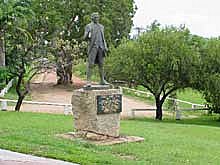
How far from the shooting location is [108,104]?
14203 mm

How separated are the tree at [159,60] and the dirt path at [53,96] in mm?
3257

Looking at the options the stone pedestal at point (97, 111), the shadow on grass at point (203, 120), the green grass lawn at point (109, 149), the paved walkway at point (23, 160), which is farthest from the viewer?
the shadow on grass at point (203, 120)

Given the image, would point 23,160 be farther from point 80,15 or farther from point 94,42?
point 80,15

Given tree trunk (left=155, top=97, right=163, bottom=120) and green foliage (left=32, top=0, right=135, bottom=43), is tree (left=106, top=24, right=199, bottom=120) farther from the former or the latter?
green foliage (left=32, top=0, right=135, bottom=43)

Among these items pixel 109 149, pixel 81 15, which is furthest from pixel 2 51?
pixel 109 149

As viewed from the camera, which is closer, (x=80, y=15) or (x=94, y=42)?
(x=94, y=42)

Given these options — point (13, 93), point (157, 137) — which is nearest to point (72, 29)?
point (13, 93)

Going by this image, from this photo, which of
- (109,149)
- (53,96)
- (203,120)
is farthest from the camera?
(53,96)

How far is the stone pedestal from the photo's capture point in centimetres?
1399

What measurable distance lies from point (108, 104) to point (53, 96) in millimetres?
26694

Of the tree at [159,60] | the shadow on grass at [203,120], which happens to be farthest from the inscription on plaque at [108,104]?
the shadow on grass at [203,120]

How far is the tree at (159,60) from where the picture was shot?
1057 inches

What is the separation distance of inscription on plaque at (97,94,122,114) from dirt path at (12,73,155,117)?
14926mm

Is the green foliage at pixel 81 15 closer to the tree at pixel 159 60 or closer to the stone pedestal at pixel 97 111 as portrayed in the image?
the tree at pixel 159 60
